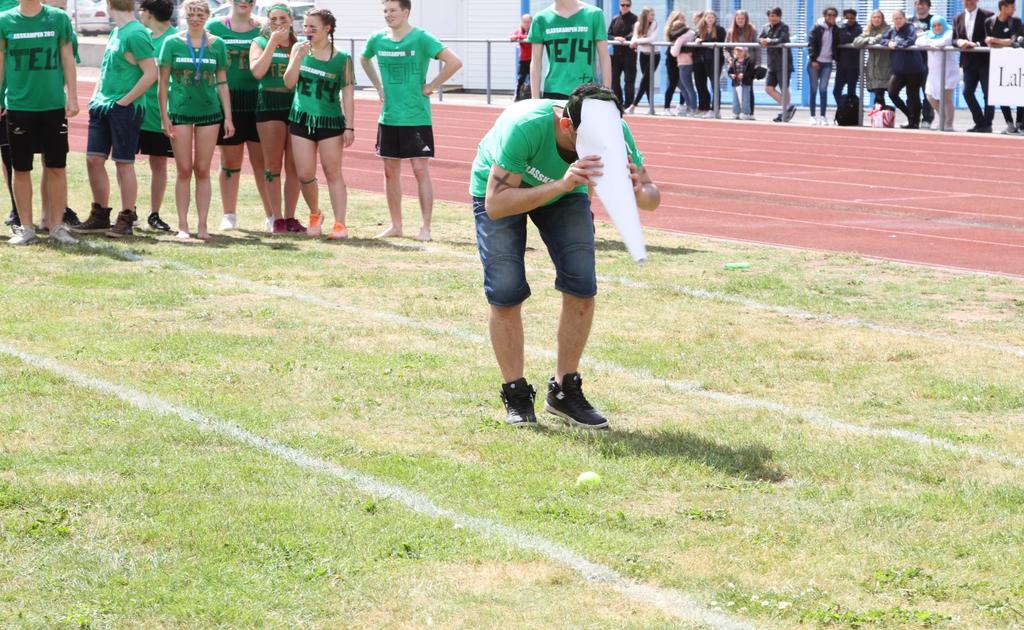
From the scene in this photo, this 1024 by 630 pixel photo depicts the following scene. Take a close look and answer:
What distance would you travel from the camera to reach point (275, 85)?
40.1ft

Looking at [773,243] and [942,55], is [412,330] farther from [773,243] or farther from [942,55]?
[942,55]

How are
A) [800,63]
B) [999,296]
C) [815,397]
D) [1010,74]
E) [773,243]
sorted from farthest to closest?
[800,63], [1010,74], [773,243], [999,296], [815,397]

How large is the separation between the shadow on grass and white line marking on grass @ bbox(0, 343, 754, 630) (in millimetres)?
964

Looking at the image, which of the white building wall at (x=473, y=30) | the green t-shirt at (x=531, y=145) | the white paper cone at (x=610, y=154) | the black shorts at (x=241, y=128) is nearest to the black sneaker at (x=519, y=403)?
the green t-shirt at (x=531, y=145)

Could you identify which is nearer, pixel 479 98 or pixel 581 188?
pixel 581 188

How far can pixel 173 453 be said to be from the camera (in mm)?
6098

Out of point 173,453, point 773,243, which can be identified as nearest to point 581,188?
point 173,453

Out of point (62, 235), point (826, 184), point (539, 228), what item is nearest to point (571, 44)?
point (62, 235)

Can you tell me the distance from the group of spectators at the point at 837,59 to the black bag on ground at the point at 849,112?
0.05 m

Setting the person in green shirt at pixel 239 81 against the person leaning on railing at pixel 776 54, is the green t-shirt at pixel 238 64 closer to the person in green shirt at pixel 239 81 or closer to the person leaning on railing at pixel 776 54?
the person in green shirt at pixel 239 81

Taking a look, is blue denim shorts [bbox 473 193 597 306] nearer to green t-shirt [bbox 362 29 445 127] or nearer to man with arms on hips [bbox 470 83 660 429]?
man with arms on hips [bbox 470 83 660 429]

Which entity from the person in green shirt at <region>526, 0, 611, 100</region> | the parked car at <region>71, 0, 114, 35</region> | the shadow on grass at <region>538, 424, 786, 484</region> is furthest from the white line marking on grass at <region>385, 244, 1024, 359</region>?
the parked car at <region>71, 0, 114, 35</region>

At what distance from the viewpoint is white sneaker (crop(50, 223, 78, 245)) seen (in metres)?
11.8

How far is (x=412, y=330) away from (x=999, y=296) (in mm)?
3765
